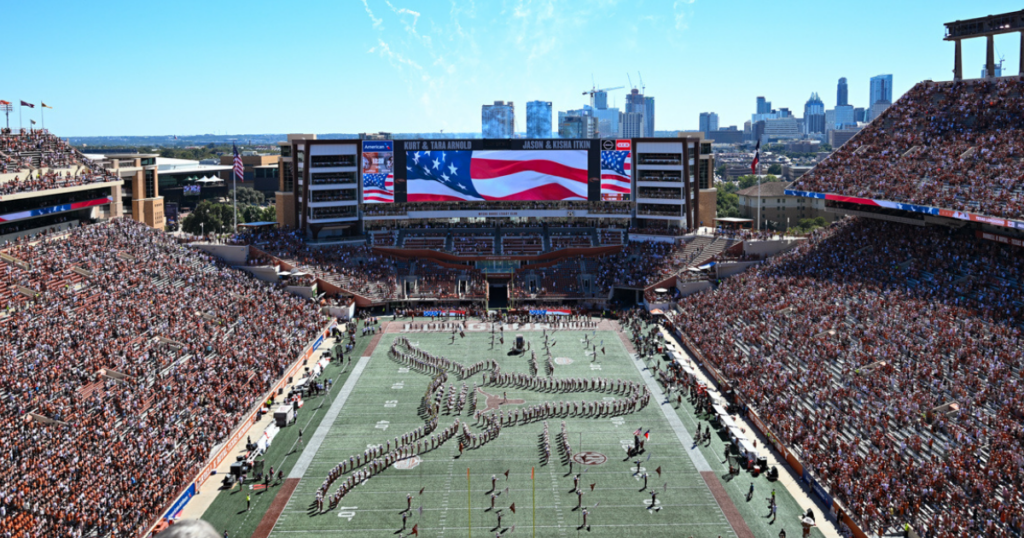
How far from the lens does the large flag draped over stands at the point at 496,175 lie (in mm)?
68500

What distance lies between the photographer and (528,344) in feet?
165

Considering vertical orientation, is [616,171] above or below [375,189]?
above

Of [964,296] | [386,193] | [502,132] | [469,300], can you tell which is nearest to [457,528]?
[964,296]

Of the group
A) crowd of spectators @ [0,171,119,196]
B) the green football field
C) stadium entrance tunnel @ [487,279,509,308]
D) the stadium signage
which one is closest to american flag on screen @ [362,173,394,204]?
stadium entrance tunnel @ [487,279,509,308]

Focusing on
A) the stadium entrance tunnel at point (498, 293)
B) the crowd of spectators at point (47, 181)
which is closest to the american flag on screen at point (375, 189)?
the stadium entrance tunnel at point (498, 293)

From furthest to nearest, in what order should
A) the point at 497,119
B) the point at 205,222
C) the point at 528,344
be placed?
the point at 497,119 < the point at 205,222 < the point at 528,344

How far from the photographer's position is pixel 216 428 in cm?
3278

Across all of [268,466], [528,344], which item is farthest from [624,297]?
[268,466]

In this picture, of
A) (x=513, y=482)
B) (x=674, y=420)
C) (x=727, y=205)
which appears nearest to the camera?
(x=513, y=482)

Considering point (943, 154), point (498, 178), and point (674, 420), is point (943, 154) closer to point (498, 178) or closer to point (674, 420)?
point (674, 420)

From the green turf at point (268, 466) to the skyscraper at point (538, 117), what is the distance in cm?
14074

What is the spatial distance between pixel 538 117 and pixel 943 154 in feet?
453

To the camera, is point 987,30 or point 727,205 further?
point 727,205

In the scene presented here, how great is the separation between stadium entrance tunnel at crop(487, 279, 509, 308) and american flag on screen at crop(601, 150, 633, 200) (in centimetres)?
1209
